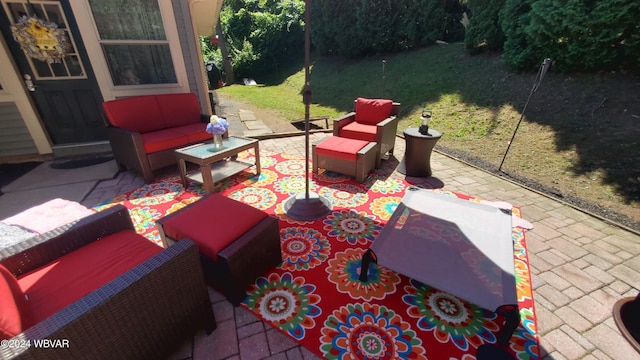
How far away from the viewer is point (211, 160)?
11.3 feet

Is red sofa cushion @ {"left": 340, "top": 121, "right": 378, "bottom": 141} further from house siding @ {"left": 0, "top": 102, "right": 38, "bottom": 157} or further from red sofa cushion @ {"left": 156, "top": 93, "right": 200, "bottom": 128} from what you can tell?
house siding @ {"left": 0, "top": 102, "right": 38, "bottom": 157}

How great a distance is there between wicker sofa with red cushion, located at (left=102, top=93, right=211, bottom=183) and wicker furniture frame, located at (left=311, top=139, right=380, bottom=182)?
6.17 ft

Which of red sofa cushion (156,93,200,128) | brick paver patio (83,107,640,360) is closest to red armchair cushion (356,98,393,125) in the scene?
brick paver patio (83,107,640,360)

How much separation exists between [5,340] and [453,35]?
13075 mm

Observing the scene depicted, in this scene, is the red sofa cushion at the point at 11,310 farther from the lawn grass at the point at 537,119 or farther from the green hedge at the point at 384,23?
the green hedge at the point at 384,23

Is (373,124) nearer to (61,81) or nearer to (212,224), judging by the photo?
(212,224)

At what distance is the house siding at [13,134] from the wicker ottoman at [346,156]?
513cm

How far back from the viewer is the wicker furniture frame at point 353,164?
386 cm

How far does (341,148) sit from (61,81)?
16.6ft

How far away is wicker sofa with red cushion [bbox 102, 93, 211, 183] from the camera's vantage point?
379cm

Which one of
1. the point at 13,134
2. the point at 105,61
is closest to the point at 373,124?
the point at 105,61

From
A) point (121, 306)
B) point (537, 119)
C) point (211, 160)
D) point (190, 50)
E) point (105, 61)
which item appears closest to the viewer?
point (121, 306)

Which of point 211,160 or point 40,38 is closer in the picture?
point 211,160

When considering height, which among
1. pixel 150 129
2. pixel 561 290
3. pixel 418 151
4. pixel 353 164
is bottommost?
pixel 561 290
